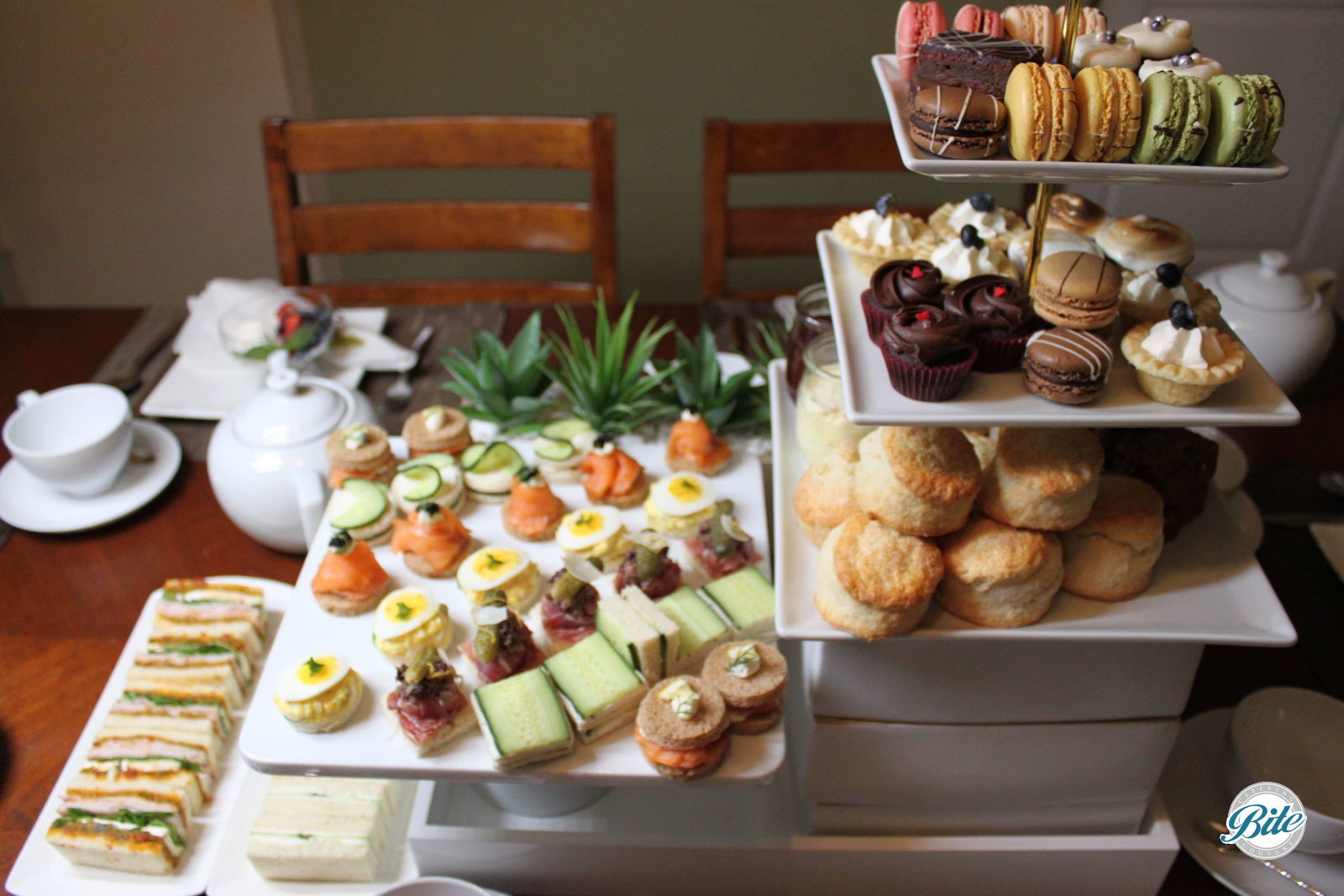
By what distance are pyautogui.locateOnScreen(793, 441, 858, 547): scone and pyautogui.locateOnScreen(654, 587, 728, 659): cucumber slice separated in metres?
0.14

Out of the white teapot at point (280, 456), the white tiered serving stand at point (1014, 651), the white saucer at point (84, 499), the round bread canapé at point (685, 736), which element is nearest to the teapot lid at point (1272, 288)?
the white tiered serving stand at point (1014, 651)

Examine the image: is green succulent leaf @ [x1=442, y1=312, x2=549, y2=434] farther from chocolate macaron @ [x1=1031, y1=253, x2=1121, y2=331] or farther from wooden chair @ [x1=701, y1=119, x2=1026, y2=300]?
chocolate macaron @ [x1=1031, y1=253, x2=1121, y2=331]

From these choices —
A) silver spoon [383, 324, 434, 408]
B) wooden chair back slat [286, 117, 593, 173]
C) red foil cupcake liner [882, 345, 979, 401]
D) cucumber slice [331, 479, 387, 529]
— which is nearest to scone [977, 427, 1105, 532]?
red foil cupcake liner [882, 345, 979, 401]

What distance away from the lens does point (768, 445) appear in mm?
1429

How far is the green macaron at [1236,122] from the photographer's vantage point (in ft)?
2.44

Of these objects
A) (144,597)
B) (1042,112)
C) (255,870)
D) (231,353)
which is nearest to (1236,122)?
(1042,112)

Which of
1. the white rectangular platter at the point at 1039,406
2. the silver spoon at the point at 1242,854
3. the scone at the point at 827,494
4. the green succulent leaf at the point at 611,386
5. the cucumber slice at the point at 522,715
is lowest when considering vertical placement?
the silver spoon at the point at 1242,854

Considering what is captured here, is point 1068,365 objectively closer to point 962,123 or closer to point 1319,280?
point 962,123

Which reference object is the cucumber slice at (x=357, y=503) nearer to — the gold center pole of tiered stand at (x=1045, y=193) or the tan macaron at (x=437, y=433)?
the tan macaron at (x=437, y=433)

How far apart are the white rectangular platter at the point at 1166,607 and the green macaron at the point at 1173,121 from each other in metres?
0.39

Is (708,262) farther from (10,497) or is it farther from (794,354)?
(10,497)

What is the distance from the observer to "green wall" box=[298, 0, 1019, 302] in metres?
2.72

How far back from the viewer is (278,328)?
1683 millimetres

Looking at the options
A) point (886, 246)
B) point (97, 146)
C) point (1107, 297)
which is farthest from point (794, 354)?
point (97, 146)
